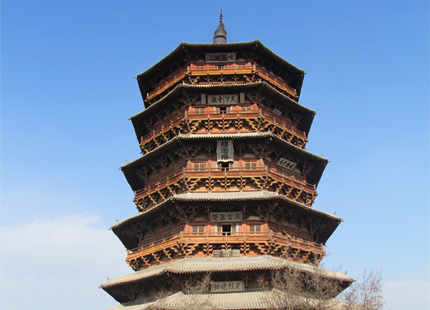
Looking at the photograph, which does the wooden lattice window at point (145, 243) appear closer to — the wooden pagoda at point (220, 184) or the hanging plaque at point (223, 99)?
the wooden pagoda at point (220, 184)

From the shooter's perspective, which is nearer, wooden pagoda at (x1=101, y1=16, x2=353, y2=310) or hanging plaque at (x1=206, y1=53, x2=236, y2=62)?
wooden pagoda at (x1=101, y1=16, x2=353, y2=310)

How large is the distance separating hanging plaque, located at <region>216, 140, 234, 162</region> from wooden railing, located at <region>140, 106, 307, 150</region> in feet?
5.19

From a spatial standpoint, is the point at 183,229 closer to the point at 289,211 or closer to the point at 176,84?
the point at 289,211

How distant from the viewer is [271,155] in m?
24.1

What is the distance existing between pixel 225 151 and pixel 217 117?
2.17 meters

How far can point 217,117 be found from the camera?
24.3 metres

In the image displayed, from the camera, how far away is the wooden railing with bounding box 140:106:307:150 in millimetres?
24302

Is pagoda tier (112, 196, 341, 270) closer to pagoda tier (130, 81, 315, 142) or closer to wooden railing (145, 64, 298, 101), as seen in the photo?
pagoda tier (130, 81, 315, 142)

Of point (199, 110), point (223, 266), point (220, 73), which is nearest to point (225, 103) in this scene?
point (199, 110)

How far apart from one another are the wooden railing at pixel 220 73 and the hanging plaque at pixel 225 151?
465cm

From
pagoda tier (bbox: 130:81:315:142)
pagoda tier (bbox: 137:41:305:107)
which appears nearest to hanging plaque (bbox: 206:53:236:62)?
pagoda tier (bbox: 137:41:305:107)

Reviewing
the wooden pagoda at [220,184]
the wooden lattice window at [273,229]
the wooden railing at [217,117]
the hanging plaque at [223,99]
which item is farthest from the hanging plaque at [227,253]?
the hanging plaque at [223,99]

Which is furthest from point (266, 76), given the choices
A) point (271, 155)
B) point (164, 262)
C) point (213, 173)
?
point (164, 262)

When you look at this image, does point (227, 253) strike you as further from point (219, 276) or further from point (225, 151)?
point (225, 151)
